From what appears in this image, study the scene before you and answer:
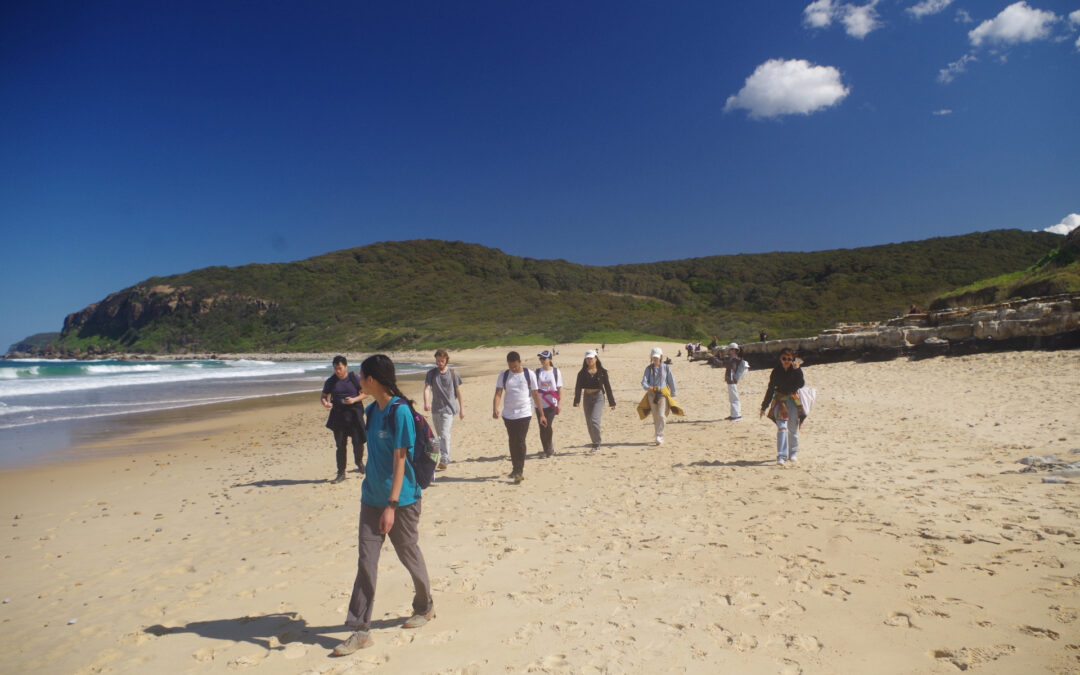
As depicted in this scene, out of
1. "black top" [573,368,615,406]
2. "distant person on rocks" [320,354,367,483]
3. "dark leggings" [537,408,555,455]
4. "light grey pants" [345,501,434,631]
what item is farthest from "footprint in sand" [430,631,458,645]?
"black top" [573,368,615,406]

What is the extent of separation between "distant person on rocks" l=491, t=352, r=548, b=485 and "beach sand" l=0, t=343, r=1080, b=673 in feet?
1.19

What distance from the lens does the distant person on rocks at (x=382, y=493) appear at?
3449mm

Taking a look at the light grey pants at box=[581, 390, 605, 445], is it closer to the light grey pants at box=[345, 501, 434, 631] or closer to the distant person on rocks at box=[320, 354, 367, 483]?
the distant person on rocks at box=[320, 354, 367, 483]

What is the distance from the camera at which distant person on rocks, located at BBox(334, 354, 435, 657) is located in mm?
3449

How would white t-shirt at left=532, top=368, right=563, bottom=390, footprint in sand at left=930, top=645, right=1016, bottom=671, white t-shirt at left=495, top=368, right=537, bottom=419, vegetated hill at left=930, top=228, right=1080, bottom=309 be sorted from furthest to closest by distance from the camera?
vegetated hill at left=930, top=228, right=1080, bottom=309 → white t-shirt at left=532, top=368, right=563, bottom=390 → white t-shirt at left=495, top=368, right=537, bottom=419 → footprint in sand at left=930, top=645, right=1016, bottom=671

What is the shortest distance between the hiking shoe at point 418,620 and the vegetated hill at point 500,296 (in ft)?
154

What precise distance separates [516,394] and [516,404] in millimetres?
141

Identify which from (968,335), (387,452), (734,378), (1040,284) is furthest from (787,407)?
(1040,284)

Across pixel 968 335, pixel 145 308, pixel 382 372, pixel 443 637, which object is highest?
pixel 145 308

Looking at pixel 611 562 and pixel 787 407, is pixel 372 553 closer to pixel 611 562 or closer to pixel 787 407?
pixel 611 562

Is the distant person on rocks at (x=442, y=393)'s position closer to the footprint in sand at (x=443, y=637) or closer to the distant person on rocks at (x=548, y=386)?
the distant person on rocks at (x=548, y=386)

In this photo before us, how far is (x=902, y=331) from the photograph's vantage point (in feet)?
53.5

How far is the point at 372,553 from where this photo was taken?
11.6ft

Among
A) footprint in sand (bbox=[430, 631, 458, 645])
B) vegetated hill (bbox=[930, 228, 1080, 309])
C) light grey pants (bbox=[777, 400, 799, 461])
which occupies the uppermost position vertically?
vegetated hill (bbox=[930, 228, 1080, 309])
